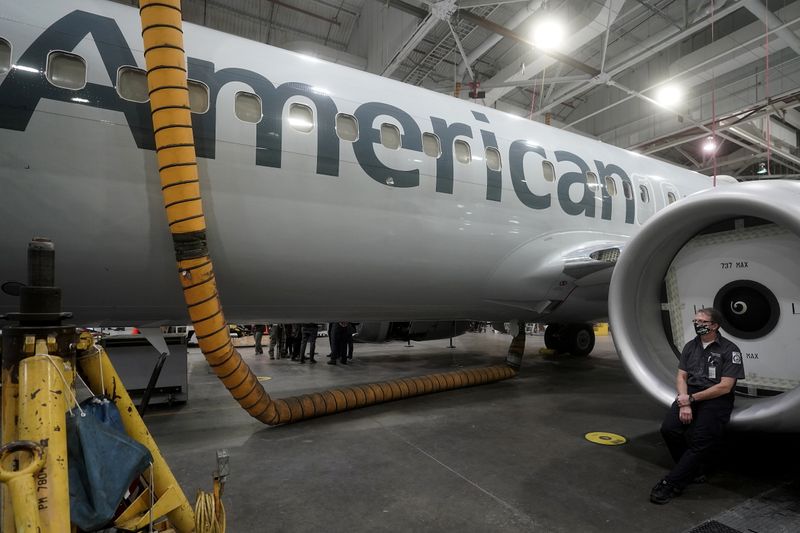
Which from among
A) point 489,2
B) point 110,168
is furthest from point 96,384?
point 489,2

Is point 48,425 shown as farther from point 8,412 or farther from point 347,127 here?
point 347,127

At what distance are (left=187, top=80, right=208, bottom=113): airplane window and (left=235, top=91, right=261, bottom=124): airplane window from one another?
22cm

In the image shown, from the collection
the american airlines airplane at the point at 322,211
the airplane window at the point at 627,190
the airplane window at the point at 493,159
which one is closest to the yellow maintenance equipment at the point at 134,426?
the american airlines airplane at the point at 322,211

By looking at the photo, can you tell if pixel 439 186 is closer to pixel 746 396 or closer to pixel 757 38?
pixel 746 396

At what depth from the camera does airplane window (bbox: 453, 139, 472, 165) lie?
4477 millimetres

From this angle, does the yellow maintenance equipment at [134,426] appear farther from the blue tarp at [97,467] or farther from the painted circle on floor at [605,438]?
the painted circle on floor at [605,438]

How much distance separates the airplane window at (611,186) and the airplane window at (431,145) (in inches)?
112

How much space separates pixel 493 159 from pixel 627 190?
8.64 feet

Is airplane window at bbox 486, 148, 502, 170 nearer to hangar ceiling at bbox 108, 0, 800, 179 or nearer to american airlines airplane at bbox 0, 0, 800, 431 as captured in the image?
american airlines airplane at bbox 0, 0, 800, 431

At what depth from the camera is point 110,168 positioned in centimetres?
290

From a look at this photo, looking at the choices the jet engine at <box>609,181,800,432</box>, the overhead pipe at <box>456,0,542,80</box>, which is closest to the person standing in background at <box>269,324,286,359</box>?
the overhead pipe at <box>456,0,542,80</box>

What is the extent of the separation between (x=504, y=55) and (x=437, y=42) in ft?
7.11

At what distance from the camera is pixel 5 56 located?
8.78ft

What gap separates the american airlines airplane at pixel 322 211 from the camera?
2779 millimetres
